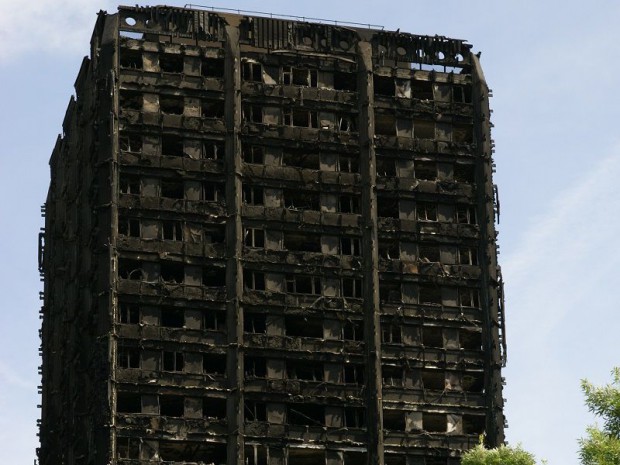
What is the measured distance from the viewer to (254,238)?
153 m

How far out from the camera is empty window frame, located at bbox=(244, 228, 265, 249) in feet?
502

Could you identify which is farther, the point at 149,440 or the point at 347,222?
the point at 347,222

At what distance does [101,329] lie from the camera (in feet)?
484

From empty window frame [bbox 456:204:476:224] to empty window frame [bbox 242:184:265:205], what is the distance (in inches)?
651

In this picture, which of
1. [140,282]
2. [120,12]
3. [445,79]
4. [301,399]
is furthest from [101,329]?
[445,79]

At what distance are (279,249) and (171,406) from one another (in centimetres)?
1533

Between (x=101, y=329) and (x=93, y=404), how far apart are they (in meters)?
5.75

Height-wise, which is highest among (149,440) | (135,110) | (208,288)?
(135,110)

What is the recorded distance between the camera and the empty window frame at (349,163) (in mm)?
158125

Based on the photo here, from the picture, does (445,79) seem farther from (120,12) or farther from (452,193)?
(120,12)

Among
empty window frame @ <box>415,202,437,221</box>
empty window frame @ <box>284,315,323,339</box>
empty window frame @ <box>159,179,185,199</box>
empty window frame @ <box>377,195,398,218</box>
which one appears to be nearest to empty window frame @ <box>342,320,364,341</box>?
empty window frame @ <box>284,315,323,339</box>

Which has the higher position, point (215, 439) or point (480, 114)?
point (480, 114)

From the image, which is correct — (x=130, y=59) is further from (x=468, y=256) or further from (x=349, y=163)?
(x=468, y=256)

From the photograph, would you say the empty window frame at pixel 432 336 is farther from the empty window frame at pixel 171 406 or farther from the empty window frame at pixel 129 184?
the empty window frame at pixel 129 184
